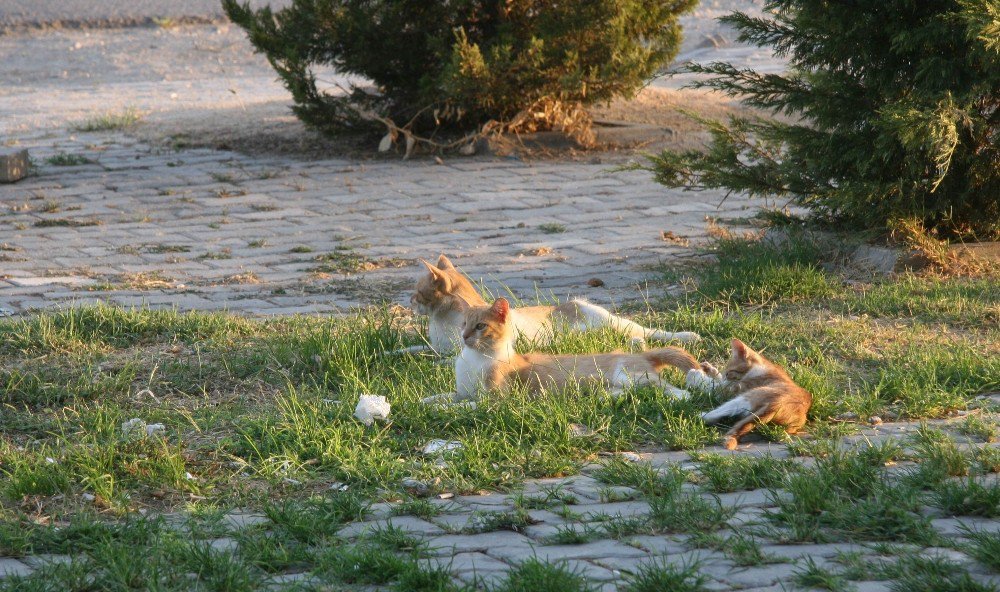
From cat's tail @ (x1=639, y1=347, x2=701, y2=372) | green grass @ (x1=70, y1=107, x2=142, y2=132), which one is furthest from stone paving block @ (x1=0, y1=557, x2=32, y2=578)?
green grass @ (x1=70, y1=107, x2=142, y2=132)

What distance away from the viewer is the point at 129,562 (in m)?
3.28

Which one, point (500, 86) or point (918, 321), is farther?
point (500, 86)

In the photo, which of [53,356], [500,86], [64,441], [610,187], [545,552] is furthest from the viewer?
[500,86]

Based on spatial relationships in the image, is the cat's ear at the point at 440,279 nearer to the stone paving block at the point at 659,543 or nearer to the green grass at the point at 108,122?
the stone paving block at the point at 659,543

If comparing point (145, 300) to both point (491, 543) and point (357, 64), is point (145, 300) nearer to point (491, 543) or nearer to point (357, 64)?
point (491, 543)

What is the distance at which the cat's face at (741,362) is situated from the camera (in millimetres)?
4715

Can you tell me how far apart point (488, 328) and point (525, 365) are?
29cm

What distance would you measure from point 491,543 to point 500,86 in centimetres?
902

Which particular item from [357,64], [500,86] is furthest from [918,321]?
[357,64]

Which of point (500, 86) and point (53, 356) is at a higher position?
point (500, 86)

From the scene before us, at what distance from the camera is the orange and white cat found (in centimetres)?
573

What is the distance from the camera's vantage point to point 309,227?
9.69 m

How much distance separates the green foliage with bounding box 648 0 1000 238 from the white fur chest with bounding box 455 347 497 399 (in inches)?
130

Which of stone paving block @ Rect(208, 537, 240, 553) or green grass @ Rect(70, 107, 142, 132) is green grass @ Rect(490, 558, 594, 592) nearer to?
stone paving block @ Rect(208, 537, 240, 553)
